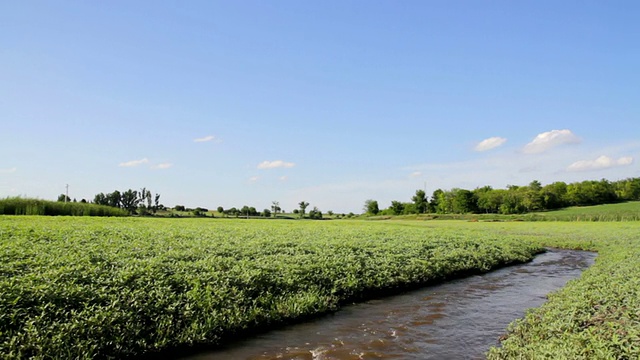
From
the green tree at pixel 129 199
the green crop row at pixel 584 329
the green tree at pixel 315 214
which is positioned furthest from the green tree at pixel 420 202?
the green crop row at pixel 584 329

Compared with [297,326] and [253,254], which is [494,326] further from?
[253,254]

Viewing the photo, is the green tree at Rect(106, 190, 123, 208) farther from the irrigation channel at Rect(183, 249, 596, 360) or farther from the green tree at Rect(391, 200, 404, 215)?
the irrigation channel at Rect(183, 249, 596, 360)

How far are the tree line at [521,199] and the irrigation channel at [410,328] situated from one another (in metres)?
117

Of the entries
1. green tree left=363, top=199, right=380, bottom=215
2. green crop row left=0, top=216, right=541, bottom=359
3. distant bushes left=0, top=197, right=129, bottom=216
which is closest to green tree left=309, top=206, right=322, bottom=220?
green tree left=363, top=199, right=380, bottom=215

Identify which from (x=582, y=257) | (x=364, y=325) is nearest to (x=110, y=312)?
(x=364, y=325)

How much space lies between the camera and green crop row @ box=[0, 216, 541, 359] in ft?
24.5

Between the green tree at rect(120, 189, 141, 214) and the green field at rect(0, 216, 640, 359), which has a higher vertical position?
Result: the green tree at rect(120, 189, 141, 214)

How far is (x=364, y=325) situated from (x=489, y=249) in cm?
A: 1694

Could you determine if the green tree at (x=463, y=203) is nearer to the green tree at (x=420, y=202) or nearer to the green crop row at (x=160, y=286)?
the green tree at (x=420, y=202)

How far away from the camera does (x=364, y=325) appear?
10375mm

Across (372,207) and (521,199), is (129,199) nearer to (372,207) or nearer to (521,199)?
(372,207)

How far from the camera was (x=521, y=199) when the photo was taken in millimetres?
130750

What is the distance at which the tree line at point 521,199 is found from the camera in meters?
130

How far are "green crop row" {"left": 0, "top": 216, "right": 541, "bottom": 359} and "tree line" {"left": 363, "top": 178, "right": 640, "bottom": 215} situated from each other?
388 feet
